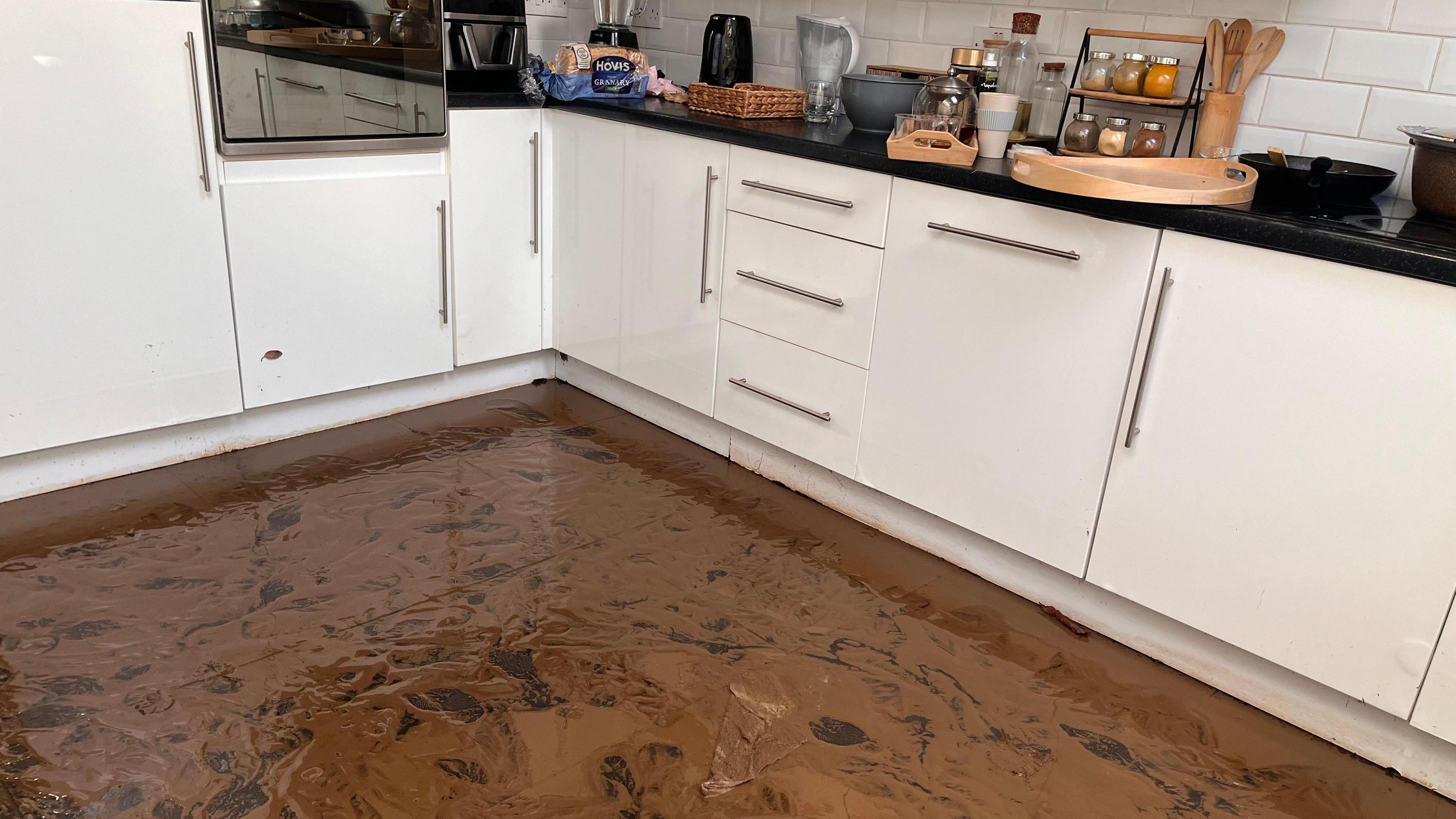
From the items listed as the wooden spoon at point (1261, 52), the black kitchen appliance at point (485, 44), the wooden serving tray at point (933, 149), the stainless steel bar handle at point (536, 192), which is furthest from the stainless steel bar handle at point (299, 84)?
the wooden spoon at point (1261, 52)

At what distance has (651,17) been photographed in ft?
11.8

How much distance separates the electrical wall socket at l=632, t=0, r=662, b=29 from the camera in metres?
3.55

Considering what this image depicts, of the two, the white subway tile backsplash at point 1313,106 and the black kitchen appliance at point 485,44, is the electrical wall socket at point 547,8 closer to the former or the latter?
the black kitchen appliance at point 485,44

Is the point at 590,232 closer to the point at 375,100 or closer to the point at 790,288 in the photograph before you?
the point at 375,100

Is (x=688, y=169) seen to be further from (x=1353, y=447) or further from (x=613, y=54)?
(x=1353, y=447)

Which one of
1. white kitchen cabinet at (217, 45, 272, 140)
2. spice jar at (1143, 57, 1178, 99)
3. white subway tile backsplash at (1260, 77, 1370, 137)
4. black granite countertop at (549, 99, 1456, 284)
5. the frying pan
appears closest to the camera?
black granite countertop at (549, 99, 1456, 284)

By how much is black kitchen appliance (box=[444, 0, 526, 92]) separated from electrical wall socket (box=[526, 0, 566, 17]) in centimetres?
48

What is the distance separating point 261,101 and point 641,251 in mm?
1050

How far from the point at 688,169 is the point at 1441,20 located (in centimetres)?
169

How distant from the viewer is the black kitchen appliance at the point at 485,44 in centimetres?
296

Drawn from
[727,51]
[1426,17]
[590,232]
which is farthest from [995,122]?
[590,232]

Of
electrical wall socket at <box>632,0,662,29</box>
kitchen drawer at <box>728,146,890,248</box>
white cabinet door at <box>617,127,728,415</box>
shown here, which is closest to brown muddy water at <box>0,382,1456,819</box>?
white cabinet door at <box>617,127,728,415</box>

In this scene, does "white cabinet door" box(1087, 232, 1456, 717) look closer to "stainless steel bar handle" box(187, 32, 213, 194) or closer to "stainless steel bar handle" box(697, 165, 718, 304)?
"stainless steel bar handle" box(697, 165, 718, 304)

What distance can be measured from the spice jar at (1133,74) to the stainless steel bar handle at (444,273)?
6.03ft
